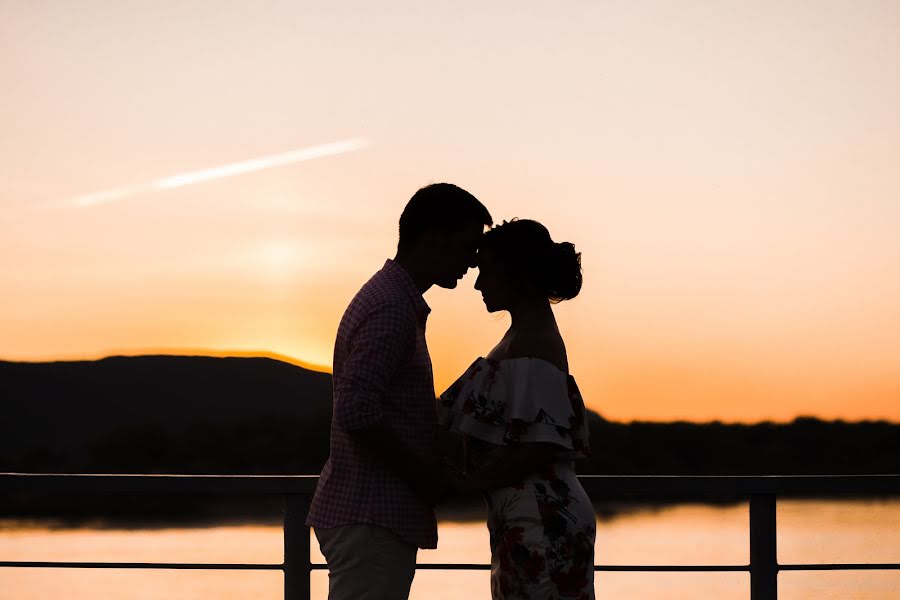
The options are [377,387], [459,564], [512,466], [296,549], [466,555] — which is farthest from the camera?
[466,555]

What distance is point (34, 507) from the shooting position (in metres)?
43.8

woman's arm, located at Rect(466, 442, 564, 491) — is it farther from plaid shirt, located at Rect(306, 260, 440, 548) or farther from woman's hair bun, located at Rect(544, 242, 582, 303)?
woman's hair bun, located at Rect(544, 242, 582, 303)

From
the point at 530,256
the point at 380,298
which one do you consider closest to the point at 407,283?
the point at 380,298

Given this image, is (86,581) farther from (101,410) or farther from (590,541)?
(590,541)

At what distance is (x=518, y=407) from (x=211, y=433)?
4271cm

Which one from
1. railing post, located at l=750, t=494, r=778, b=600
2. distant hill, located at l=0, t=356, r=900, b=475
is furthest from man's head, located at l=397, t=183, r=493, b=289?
distant hill, located at l=0, t=356, r=900, b=475

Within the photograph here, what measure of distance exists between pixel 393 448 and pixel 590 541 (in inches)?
21.3

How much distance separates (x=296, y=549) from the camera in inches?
105

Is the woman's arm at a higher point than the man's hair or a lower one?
lower

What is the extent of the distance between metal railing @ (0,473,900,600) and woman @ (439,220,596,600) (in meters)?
0.43

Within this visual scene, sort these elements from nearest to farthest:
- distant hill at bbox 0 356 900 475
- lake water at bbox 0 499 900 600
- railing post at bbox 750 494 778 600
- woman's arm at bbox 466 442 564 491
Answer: woman's arm at bbox 466 442 564 491
railing post at bbox 750 494 778 600
lake water at bbox 0 499 900 600
distant hill at bbox 0 356 900 475

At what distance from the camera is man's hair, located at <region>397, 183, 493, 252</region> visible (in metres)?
1.95

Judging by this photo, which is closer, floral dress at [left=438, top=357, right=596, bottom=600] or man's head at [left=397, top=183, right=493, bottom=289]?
man's head at [left=397, top=183, right=493, bottom=289]

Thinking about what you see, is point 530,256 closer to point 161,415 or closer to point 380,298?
point 380,298
